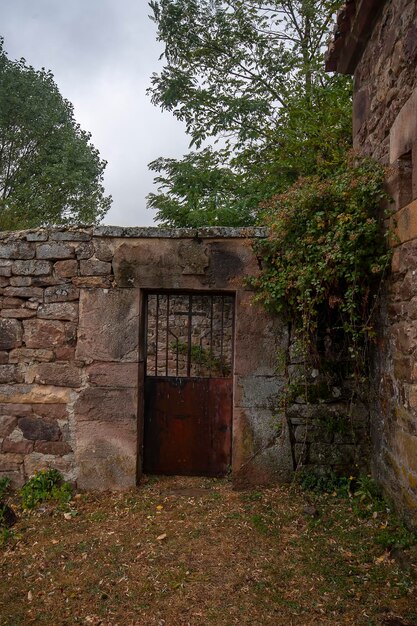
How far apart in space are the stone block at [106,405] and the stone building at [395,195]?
204cm

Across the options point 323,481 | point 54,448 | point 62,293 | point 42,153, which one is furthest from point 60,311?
point 42,153

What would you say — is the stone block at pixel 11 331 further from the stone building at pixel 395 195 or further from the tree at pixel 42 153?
the tree at pixel 42 153

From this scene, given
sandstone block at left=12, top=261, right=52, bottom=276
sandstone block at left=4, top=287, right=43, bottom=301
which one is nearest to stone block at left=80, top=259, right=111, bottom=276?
sandstone block at left=12, top=261, right=52, bottom=276

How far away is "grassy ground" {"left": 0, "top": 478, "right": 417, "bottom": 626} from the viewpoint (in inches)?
94.6

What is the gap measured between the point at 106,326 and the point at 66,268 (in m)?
0.61

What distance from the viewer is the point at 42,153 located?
13805 mm

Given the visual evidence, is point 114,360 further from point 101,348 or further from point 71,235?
point 71,235

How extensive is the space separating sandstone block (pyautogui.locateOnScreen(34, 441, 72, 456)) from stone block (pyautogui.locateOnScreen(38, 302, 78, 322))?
1.08m

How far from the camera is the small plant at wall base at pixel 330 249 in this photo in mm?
3174

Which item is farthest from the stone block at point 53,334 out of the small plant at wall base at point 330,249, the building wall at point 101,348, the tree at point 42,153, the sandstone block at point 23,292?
the tree at point 42,153

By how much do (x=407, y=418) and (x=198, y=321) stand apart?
5.54 metres

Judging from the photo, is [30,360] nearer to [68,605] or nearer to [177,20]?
[68,605]

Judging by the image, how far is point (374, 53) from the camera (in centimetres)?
350

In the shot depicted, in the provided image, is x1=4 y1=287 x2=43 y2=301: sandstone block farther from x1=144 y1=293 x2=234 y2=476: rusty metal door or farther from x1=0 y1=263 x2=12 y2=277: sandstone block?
x1=144 y1=293 x2=234 y2=476: rusty metal door
